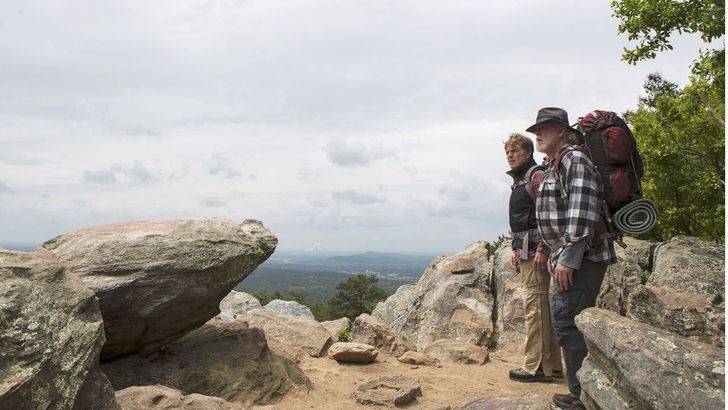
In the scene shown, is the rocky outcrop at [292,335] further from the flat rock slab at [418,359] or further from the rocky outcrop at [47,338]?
the rocky outcrop at [47,338]

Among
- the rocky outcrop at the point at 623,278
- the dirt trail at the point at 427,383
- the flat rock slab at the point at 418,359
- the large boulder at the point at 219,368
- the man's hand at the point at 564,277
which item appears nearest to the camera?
the man's hand at the point at 564,277

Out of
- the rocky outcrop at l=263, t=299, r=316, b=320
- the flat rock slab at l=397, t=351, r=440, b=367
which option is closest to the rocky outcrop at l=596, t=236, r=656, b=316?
the flat rock slab at l=397, t=351, r=440, b=367

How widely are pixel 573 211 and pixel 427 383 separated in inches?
197

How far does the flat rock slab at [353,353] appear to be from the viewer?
1161 centimetres

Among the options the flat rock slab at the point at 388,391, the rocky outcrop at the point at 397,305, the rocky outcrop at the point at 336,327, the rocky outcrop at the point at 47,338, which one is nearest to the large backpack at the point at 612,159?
the flat rock slab at the point at 388,391

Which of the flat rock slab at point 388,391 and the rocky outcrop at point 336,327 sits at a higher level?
the flat rock slab at point 388,391

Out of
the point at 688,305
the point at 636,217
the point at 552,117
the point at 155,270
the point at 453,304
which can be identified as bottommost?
the point at 453,304

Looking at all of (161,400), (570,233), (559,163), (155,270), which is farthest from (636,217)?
(155,270)

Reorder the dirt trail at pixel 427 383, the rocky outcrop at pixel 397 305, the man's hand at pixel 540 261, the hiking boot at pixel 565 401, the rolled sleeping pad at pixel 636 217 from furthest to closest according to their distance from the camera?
the rocky outcrop at pixel 397 305
the dirt trail at pixel 427 383
the man's hand at pixel 540 261
the hiking boot at pixel 565 401
the rolled sleeping pad at pixel 636 217

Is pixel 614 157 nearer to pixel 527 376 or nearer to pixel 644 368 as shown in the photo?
pixel 644 368

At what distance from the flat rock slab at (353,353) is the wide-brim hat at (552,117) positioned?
6.51 m

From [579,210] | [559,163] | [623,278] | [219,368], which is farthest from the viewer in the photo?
[623,278]

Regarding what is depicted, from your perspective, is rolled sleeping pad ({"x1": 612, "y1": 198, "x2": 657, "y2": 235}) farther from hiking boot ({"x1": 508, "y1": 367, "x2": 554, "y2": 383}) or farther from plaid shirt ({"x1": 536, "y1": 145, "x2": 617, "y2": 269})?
hiking boot ({"x1": 508, "y1": 367, "x2": 554, "y2": 383})

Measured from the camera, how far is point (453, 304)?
588 inches
